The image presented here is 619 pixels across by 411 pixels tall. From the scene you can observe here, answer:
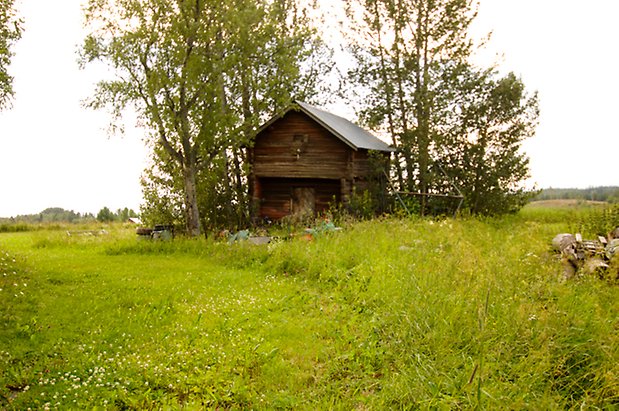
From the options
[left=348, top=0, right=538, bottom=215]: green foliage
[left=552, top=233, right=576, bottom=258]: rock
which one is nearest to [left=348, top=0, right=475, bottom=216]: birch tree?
[left=348, top=0, right=538, bottom=215]: green foliage

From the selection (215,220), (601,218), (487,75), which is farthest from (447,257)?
(487,75)

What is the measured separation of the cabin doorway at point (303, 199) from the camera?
25.6 metres

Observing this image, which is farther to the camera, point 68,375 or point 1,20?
point 1,20

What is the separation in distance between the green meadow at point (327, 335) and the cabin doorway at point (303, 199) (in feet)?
44.6

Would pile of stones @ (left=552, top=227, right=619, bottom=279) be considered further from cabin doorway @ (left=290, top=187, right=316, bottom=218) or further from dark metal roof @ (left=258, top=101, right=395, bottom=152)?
cabin doorway @ (left=290, top=187, right=316, bottom=218)

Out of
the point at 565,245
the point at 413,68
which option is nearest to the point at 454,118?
the point at 413,68

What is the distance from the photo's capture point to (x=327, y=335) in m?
7.72

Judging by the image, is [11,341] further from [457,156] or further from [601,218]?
[457,156]

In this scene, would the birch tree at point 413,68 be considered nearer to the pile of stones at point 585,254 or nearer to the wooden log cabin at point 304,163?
the wooden log cabin at point 304,163

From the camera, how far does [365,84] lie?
26.8 m

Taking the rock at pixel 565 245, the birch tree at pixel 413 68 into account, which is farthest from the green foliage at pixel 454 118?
the rock at pixel 565 245

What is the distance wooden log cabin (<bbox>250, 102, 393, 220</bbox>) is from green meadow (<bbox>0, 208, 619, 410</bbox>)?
11910 millimetres

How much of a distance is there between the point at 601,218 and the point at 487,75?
43.8ft

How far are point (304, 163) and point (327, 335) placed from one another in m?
17.1
